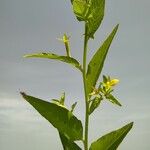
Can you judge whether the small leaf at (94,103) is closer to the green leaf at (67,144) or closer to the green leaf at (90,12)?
the green leaf at (67,144)

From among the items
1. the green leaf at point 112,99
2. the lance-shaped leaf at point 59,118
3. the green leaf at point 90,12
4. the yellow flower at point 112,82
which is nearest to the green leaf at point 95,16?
the green leaf at point 90,12

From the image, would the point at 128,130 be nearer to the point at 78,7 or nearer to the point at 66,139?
the point at 66,139

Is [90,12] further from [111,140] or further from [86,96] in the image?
[111,140]

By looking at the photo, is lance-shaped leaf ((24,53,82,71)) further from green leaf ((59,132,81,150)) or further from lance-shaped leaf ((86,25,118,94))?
green leaf ((59,132,81,150))

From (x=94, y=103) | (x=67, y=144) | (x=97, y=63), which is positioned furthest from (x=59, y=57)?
(x=67, y=144)

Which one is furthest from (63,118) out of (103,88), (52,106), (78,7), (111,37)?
(78,7)

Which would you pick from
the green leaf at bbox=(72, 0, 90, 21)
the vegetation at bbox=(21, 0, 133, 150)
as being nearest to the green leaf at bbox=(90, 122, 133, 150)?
the vegetation at bbox=(21, 0, 133, 150)
